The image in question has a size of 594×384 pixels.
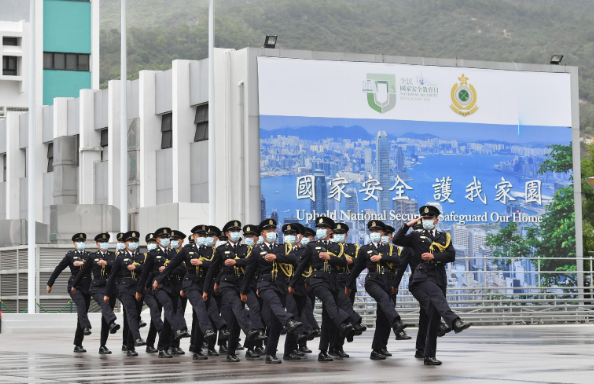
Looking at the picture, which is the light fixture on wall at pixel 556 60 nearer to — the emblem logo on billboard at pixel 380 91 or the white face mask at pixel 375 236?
the emblem logo on billboard at pixel 380 91

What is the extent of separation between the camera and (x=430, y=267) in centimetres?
1354

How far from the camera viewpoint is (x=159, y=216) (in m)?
31.5

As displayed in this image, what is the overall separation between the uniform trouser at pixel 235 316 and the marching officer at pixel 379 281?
1.57 meters

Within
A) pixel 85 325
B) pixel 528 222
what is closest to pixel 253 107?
pixel 528 222

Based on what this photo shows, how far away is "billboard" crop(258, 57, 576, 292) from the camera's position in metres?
32.4

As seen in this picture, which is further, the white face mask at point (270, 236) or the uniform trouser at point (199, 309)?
the uniform trouser at point (199, 309)

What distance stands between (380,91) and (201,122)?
641 cm

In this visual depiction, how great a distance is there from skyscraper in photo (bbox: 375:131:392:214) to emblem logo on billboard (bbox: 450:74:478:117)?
9.55 ft

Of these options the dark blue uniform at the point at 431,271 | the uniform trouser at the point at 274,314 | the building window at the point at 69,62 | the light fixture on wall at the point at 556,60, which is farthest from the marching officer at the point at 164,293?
the building window at the point at 69,62

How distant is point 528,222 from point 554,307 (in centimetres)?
383

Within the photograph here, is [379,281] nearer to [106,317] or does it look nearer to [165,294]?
[165,294]

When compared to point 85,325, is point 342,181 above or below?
above

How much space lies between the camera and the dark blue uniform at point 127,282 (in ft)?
58.0

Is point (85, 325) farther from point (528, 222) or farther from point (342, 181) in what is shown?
point (528, 222)
